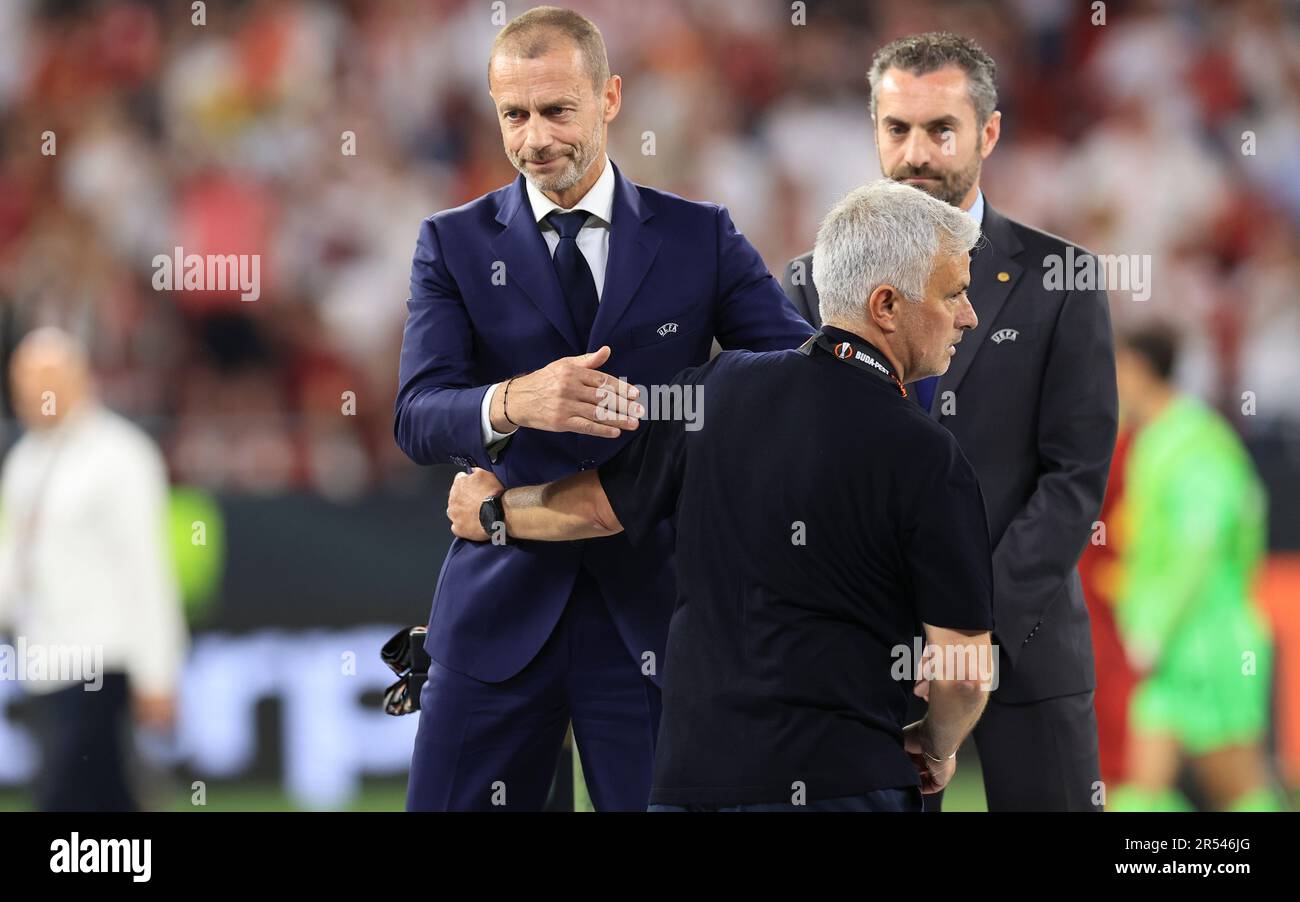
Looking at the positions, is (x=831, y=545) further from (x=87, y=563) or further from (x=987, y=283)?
(x=87, y=563)

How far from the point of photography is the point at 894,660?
2707mm

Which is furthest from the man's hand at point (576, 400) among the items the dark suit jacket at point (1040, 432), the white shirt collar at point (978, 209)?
the white shirt collar at point (978, 209)

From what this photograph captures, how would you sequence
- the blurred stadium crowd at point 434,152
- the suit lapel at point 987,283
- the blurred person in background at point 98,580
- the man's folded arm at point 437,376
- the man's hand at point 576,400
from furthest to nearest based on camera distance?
the blurred stadium crowd at point 434,152, the blurred person in background at point 98,580, the suit lapel at point 987,283, the man's folded arm at point 437,376, the man's hand at point 576,400

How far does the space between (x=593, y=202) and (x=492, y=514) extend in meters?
0.63

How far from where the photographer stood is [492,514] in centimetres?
309

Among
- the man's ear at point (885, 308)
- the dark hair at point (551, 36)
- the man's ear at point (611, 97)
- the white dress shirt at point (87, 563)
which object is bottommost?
the white dress shirt at point (87, 563)

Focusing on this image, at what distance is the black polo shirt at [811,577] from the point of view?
259 cm

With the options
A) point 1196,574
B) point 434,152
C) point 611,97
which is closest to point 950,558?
point 611,97

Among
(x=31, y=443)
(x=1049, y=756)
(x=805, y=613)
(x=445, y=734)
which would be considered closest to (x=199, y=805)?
(x=31, y=443)

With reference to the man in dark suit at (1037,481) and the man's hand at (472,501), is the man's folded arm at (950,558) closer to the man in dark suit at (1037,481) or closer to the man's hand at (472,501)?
the man in dark suit at (1037,481)

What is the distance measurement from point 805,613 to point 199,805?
3771 millimetres

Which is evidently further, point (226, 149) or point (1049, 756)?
point (226, 149)

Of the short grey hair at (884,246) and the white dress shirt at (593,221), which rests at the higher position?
the white dress shirt at (593,221)
